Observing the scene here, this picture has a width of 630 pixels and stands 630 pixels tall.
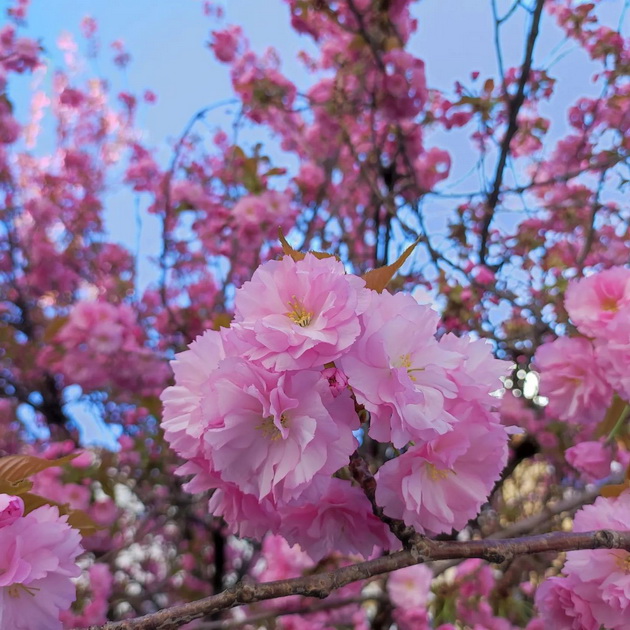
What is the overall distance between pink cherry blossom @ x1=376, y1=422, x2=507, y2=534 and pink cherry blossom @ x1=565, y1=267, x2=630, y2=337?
55 centimetres

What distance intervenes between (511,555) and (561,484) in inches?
146

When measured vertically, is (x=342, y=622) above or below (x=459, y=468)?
below

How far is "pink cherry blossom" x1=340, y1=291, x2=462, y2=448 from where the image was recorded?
61 cm

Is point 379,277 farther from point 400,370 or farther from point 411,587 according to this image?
point 411,587

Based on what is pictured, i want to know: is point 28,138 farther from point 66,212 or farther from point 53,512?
point 53,512

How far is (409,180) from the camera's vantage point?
2.90m

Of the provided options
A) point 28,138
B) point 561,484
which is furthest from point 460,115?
point 28,138

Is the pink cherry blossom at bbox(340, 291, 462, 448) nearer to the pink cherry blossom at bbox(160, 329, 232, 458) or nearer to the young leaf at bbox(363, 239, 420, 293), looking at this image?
the young leaf at bbox(363, 239, 420, 293)

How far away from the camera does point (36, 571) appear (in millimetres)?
672

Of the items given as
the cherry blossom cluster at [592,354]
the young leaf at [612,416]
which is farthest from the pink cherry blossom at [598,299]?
the young leaf at [612,416]

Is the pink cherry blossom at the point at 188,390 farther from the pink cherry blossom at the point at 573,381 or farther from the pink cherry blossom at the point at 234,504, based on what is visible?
the pink cherry blossom at the point at 573,381

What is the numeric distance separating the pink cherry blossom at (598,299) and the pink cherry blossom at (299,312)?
0.67 metres

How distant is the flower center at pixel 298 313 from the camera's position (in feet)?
2.17

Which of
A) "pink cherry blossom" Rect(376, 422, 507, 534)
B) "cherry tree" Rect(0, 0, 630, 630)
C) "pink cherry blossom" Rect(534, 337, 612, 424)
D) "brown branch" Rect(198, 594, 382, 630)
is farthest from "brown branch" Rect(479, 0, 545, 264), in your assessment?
"pink cherry blossom" Rect(376, 422, 507, 534)
